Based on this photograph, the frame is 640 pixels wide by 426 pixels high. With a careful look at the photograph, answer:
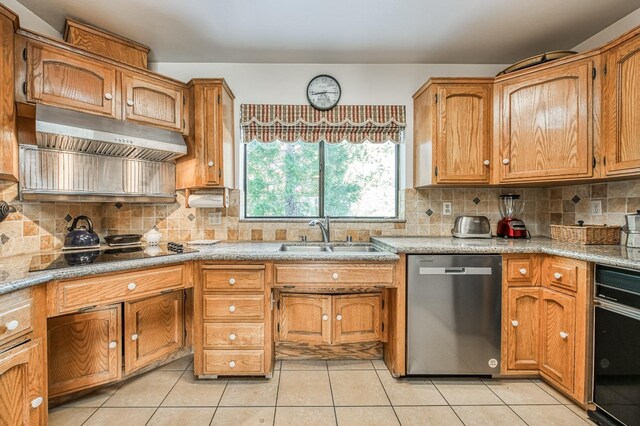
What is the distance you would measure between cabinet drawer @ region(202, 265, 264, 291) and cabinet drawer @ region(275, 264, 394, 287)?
15 centimetres

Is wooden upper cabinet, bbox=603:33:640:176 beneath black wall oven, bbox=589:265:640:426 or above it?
above

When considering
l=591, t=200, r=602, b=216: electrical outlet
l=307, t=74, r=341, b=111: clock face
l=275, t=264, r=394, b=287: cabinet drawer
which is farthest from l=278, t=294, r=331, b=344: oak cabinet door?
l=591, t=200, r=602, b=216: electrical outlet

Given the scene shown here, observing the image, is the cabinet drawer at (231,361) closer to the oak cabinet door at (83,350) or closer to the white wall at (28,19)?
the oak cabinet door at (83,350)

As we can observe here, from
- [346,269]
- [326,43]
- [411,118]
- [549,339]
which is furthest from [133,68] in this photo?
[549,339]

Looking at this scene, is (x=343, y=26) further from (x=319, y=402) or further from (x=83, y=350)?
(x=83, y=350)

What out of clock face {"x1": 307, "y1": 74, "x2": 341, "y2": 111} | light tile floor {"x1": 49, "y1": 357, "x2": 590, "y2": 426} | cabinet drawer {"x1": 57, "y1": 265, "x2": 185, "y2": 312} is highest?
clock face {"x1": 307, "y1": 74, "x2": 341, "y2": 111}

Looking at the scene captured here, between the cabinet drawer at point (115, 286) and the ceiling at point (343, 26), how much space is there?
1705 millimetres

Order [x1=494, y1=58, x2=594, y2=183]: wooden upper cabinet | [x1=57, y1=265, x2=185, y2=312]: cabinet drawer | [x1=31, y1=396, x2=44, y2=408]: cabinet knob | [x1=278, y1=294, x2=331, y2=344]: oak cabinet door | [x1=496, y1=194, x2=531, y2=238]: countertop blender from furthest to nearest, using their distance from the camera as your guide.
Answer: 1. [x1=496, y1=194, x2=531, y2=238]: countertop blender
2. [x1=278, y1=294, x2=331, y2=344]: oak cabinet door
3. [x1=494, y1=58, x2=594, y2=183]: wooden upper cabinet
4. [x1=57, y1=265, x2=185, y2=312]: cabinet drawer
5. [x1=31, y1=396, x2=44, y2=408]: cabinet knob

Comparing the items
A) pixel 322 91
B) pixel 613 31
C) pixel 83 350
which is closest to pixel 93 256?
pixel 83 350

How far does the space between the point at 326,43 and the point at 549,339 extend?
260 centimetres

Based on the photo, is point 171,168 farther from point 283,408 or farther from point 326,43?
point 283,408

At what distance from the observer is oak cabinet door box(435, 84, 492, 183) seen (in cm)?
228

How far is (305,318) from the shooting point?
85.7 inches

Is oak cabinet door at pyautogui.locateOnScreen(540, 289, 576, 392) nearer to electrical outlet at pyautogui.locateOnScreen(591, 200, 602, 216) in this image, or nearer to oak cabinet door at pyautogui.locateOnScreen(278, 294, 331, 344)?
electrical outlet at pyautogui.locateOnScreen(591, 200, 602, 216)
